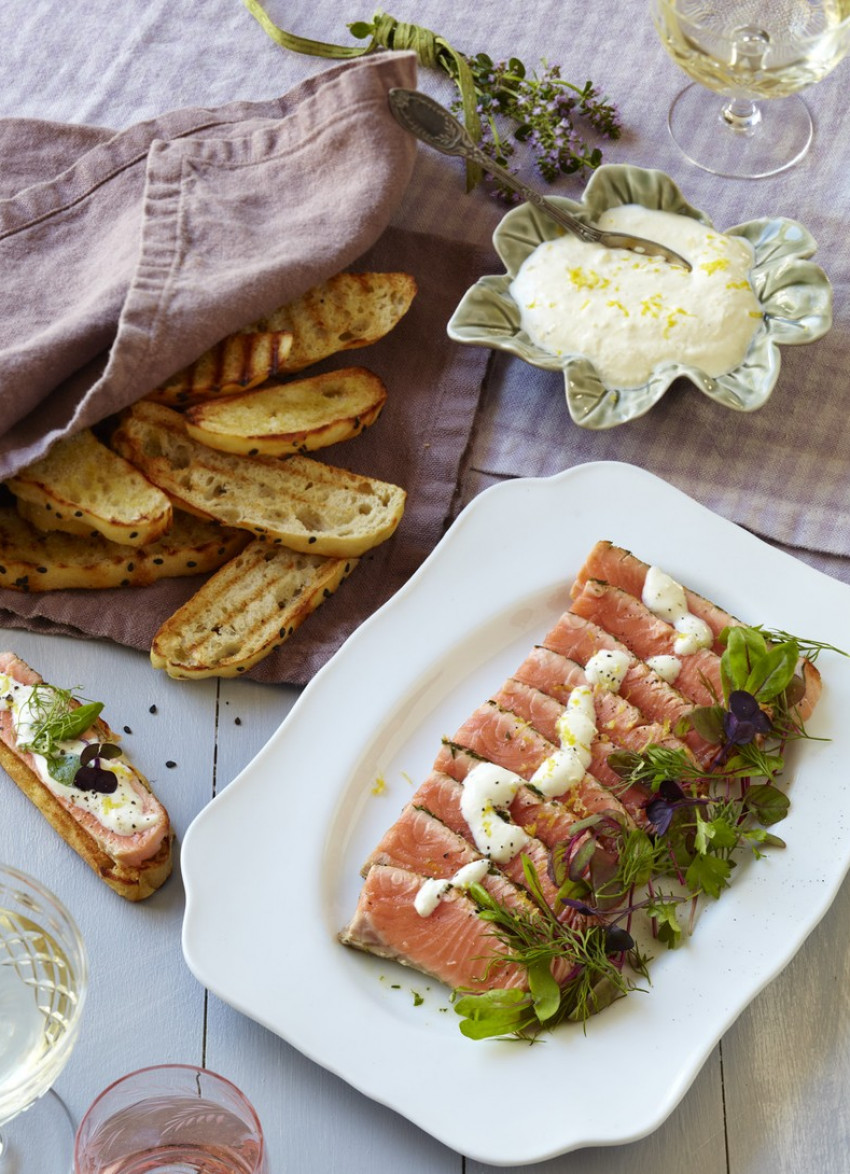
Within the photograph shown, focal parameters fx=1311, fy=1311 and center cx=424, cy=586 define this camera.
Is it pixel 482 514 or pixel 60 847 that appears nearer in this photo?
pixel 60 847

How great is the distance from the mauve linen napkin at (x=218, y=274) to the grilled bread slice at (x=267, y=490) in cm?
9

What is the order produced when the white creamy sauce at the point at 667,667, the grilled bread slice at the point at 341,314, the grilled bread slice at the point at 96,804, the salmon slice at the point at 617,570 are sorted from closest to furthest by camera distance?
the grilled bread slice at the point at 96,804 < the white creamy sauce at the point at 667,667 < the salmon slice at the point at 617,570 < the grilled bread slice at the point at 341,314

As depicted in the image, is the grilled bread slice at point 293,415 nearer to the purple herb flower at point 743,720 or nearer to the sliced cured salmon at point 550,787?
the sliced cured salmon at point 550,787

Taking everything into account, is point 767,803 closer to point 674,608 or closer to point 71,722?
point 674,608

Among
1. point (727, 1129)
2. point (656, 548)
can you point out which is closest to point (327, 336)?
point (656, 548)

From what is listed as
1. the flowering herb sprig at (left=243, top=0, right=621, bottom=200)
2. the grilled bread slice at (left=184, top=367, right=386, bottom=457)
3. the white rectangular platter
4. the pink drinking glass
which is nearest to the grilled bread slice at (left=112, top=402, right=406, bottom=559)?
the grilled bread slice at (left=184, top=367, right=386, bottom=457)

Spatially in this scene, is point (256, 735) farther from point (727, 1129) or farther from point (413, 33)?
point (413, 33)

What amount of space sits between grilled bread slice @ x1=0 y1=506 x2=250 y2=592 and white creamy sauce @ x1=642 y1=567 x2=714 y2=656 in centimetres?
81

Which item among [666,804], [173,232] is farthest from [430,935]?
[173,232]

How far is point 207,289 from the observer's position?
2584 mm

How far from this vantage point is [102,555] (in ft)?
8.46

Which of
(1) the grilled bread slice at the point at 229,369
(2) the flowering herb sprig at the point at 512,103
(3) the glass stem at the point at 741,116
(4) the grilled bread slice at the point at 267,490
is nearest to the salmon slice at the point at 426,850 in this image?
(4) the grilled bread slice at the point at 267,490

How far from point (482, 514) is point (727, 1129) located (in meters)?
1.16

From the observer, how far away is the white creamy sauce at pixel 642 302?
261 cm
